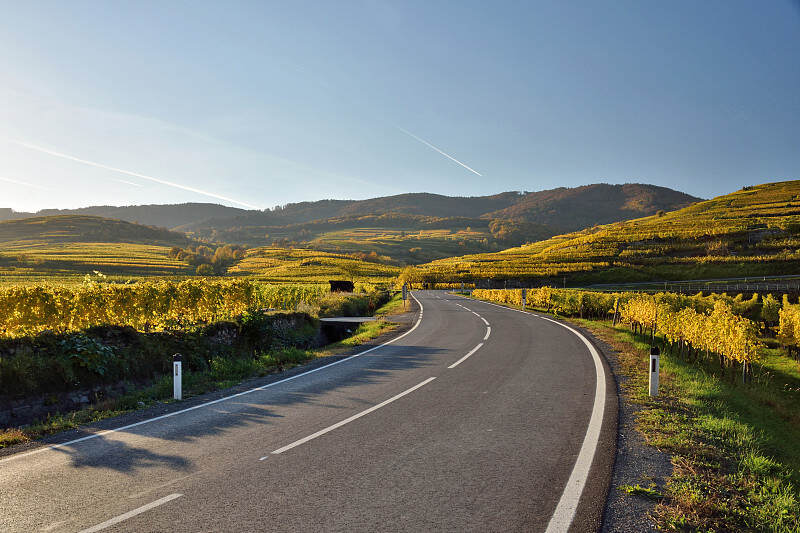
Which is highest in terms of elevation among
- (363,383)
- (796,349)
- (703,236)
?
(703,236)

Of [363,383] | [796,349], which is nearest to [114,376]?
[363,383]

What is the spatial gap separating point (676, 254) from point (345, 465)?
324 feet

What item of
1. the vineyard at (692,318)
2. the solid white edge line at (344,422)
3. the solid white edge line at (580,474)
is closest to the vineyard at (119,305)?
the solid white edge line at (344,422)

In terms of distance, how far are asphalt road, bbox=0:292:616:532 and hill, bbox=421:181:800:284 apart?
209 ft

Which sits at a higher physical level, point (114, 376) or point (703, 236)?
point (703, 236)

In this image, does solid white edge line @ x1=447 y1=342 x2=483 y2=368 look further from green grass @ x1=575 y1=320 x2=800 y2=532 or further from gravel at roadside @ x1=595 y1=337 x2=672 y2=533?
gravel at roadside @ x1=595 y1=337 x2=672 y2=533

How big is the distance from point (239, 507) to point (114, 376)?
7.84 meters

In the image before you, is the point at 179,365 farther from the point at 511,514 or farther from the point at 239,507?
the point at 511,514

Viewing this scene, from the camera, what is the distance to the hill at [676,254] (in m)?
74.0

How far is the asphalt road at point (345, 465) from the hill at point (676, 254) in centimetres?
6382

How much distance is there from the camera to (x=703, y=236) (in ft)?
310

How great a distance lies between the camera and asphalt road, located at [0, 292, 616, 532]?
4.04m

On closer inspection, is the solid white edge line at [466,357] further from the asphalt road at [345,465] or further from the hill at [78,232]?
the hill at [78,232]

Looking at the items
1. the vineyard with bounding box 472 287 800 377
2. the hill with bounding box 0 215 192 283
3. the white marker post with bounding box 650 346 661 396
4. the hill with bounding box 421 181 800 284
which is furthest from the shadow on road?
the hill with bounding box 0 215 192 283
